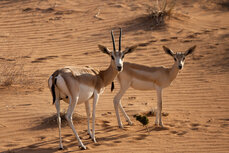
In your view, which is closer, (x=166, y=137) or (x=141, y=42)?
(x=166, y=137)

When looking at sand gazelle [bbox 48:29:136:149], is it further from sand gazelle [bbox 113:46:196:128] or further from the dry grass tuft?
the dry grass tuft

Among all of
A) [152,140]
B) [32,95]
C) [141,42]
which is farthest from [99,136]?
[141,42]

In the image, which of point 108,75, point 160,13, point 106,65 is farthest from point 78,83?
point 160,13

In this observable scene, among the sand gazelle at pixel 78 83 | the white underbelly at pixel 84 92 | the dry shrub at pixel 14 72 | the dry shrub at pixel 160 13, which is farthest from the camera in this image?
the dry shrub at pixel 160 13

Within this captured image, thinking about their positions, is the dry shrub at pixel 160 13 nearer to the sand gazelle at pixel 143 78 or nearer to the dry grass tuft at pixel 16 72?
the dry grass tuft at pixel 16 72

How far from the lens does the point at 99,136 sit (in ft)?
25.0

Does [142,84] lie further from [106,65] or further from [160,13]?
[160,13]

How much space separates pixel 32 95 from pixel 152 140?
12.5ft

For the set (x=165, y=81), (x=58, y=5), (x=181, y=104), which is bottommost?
(x=181, y=104)

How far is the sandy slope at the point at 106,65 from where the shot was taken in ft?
24.4

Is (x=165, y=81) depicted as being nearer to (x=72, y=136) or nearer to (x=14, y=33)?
(x=72, y=136)

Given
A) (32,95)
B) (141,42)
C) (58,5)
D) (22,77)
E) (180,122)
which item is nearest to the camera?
(180,122)

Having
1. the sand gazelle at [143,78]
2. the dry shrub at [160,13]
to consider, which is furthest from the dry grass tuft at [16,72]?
the dry shrub at [160,13]

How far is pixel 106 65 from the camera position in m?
12.3
